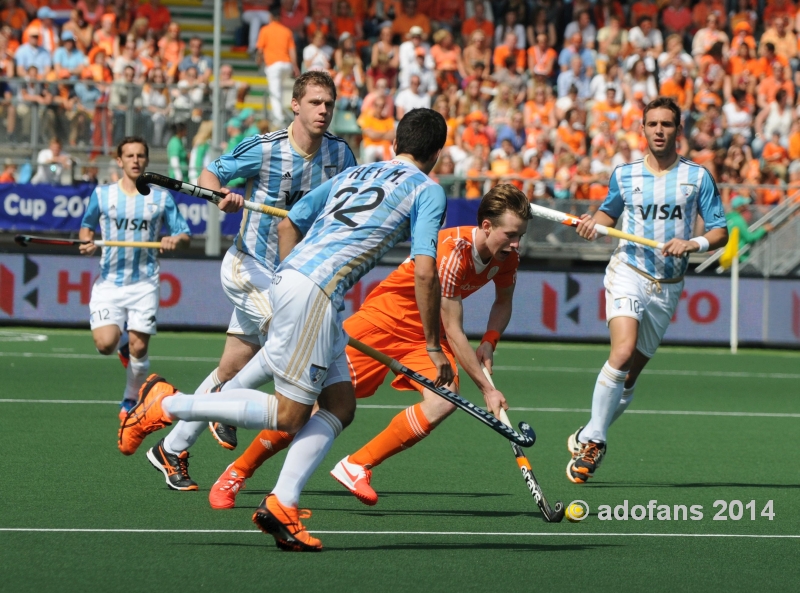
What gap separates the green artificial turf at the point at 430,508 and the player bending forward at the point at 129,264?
0.55 m

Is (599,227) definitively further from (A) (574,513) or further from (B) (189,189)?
(B) (189,189)

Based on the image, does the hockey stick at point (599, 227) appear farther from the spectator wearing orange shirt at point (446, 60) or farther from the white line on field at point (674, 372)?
the spectator wearing orange shirt at point (446, 60)

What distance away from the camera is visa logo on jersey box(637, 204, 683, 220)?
23.7 ft

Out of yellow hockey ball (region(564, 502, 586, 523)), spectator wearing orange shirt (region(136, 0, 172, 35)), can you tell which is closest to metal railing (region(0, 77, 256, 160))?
spectator wearing orange shirt (region(136, 0, 172, 35))

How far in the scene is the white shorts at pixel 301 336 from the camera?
16.4ft

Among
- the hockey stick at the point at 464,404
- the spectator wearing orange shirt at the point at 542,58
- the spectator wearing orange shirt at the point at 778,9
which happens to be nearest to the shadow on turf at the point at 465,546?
the hockey stick at the point at 464,404

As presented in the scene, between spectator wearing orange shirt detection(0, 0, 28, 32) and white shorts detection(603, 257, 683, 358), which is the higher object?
spectator wearing orange shirt detection(0, 0, 28, 32)

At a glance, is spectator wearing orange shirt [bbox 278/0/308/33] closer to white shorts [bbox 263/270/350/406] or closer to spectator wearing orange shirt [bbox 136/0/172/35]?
spectator wearing orange shirt [bbox 136/0/172/35]

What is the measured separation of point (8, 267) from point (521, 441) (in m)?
10.9

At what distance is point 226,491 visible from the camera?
19.4 feet

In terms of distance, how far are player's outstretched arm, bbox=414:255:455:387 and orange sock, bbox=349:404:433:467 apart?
3.66 feet

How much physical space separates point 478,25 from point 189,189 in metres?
15.4

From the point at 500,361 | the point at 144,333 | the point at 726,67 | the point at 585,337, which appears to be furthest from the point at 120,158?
the point at 726,67

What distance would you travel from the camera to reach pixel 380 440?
6.29 meters
